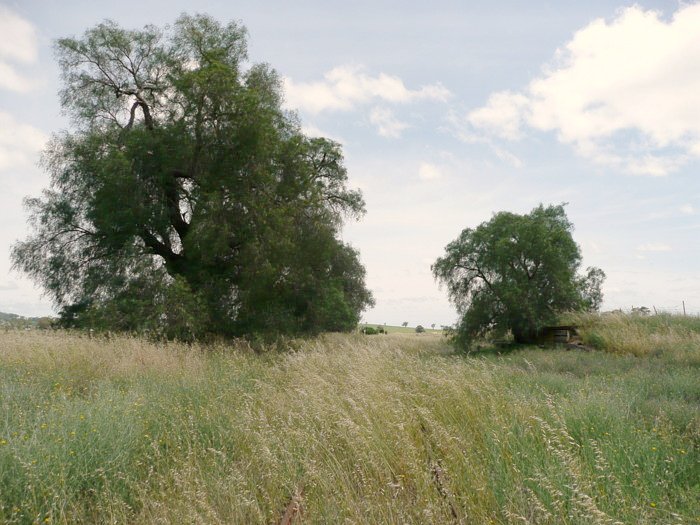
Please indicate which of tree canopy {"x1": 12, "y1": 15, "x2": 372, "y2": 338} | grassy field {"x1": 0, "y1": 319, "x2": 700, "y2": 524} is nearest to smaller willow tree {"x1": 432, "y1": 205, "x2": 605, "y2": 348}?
tree canopy {"x1": 12, "y1": 15, "x2": 372, "y2": 338}

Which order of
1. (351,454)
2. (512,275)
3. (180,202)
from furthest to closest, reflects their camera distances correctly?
(512,275) < (180,202) < (351,454)

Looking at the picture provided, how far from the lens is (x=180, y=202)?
1936cm

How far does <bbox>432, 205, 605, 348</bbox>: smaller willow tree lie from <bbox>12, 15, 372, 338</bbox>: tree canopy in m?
9.35

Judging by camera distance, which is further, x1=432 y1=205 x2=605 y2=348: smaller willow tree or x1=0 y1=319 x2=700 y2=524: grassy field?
x1=432 y1=205 x2=605 y2=348: smaller willow tree

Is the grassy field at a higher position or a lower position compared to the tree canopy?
lower

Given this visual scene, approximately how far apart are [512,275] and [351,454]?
72.1 feet

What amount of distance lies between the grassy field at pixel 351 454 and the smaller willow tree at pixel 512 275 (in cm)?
1652

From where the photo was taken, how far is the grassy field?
4070 millimetres

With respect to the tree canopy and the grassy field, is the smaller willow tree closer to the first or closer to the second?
the tree canopy

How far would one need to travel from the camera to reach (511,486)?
170 inches

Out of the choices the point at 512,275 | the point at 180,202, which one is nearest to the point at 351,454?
the point at 180,202

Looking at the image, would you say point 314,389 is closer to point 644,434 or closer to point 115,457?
point 115,457

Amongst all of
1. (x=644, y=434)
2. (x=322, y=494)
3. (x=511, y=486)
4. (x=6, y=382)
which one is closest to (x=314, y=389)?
(x=322, y=494)

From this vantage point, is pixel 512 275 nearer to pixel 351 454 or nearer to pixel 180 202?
pixel 180 202
